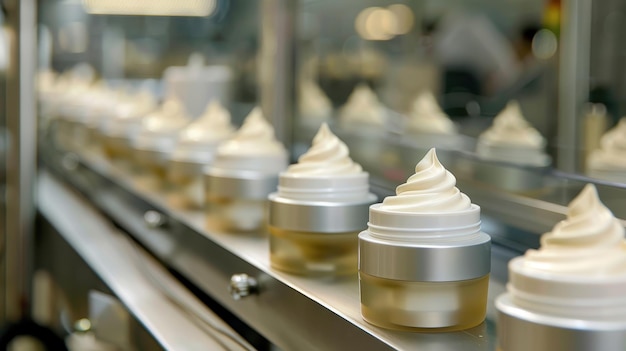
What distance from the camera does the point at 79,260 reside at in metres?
1.61

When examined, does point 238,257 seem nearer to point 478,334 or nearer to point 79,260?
point 478,334

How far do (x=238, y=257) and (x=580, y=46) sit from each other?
0.76 meters

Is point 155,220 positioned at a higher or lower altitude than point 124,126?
lower

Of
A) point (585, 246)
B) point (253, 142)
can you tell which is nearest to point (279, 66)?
point (253, 142)

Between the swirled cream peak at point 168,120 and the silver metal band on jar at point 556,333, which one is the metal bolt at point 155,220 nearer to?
the swirled cream peak at point 168,120

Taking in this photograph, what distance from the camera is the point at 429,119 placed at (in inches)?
70.0

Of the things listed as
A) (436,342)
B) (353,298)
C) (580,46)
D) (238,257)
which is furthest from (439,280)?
(580,46)

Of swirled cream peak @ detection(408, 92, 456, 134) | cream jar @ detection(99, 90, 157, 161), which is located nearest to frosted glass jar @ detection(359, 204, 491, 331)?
swirled cream peak @ detection(408, 92, 456, 134)

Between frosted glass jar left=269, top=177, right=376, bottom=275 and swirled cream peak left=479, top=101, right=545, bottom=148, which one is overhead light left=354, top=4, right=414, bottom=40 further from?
frosted glass jar left=269, top=177, right=376, bottom=275

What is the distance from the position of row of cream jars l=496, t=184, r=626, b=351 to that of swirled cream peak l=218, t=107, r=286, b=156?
69cm

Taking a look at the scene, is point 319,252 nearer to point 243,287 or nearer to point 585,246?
point 243,287

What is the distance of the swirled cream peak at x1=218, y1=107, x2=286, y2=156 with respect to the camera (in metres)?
1.23

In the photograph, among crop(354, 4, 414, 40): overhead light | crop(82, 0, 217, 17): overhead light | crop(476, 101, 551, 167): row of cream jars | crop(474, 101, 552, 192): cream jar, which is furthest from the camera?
crop(82, 0, 217, 17): overhead light

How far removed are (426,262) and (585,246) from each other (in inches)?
5.5
